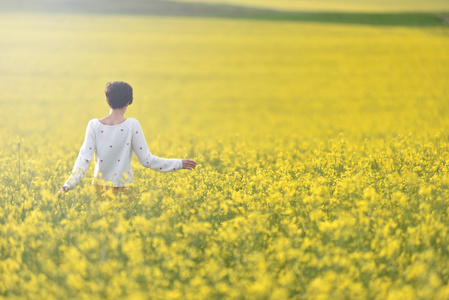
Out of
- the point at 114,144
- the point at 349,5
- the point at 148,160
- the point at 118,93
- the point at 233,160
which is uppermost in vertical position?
the point at 349,5

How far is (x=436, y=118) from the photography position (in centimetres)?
1382

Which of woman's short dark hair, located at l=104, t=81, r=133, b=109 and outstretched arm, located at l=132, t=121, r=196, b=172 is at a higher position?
woman's short dark hair, located at l=104, t=81, r=133, b=109

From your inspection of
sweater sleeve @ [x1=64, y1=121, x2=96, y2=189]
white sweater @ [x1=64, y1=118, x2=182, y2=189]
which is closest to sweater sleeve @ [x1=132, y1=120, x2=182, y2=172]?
white sweater @ [x1=64, y1=118, x2=182, y2=189]

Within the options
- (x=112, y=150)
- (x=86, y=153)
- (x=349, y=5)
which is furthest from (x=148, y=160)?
(x=349, y=5)

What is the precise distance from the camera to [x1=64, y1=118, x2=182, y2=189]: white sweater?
4.86 metres

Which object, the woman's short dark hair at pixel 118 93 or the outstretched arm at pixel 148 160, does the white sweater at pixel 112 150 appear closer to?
the outstretched arm at pixel 148 160

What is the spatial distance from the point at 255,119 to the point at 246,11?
33.7 metres

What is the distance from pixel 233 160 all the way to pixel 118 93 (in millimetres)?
3993

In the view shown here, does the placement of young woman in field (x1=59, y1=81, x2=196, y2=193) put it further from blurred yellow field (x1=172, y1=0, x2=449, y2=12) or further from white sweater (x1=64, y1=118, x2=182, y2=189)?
blurred yellow field (x1=172, y1=0, x2=449, y2=12)

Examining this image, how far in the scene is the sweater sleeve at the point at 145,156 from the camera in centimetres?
493

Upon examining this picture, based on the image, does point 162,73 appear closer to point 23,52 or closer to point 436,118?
point 23,52

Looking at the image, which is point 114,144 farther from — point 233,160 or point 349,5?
point 349,5

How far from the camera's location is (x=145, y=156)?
5.00 meters

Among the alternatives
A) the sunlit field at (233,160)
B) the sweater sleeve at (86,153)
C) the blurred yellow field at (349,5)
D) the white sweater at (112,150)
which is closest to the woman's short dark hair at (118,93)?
the white sweater at (112,150)
